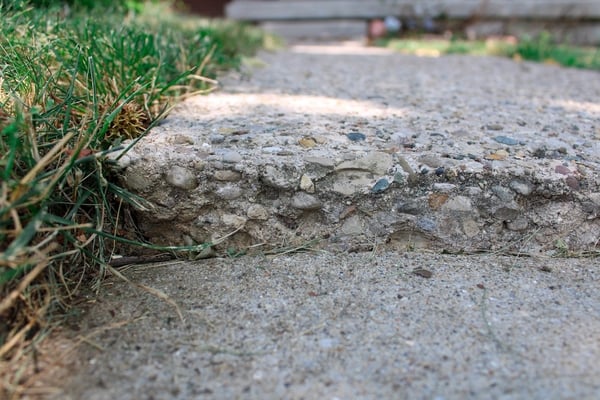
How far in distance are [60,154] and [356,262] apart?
2.80 feet

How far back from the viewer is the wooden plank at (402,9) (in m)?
5.76

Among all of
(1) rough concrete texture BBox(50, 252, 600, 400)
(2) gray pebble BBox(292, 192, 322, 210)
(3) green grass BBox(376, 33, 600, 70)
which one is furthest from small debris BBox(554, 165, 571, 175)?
(3) green grass BBox(376, 33, 600, 70)

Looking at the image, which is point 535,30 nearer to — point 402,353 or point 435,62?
point 435,62

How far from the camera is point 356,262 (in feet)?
5.49

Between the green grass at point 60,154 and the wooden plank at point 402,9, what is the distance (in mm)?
4013

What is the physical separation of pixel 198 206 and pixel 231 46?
2.03 meters

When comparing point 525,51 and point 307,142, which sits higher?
point 307,142

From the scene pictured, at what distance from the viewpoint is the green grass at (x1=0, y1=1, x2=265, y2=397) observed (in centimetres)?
130

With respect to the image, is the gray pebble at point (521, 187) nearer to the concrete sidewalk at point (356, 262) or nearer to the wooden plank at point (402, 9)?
the concrete sidewalk at point (356, 262)

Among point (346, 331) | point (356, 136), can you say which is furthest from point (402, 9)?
point (346, 331)

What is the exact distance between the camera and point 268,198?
173 cm

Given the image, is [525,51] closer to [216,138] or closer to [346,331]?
[216,138]

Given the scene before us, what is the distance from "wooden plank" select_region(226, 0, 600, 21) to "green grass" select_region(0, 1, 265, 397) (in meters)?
4.01

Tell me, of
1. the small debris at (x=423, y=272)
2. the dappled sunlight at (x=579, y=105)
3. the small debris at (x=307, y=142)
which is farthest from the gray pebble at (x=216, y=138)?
the dappled sunlight at (x=579, y=105)
